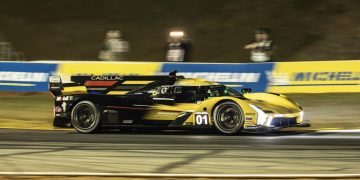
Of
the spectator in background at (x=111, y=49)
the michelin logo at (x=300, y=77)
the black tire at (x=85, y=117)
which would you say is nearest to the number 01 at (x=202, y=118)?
the black tire at (x=85, y=117)

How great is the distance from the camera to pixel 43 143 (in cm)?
973

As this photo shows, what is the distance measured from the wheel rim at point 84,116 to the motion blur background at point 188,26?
15196 mm

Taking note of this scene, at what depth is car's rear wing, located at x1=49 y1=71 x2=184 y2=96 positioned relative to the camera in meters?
11.6

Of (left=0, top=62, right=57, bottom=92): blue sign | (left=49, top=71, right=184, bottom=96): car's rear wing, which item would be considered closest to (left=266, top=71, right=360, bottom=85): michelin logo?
(left=49, top=71, right=184, bottom=96): car's rear wing

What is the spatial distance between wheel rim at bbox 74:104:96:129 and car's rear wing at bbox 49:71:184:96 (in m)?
0.35

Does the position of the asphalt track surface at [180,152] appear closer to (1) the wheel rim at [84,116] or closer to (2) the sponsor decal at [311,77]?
(1) the wheel rim at [84,116]

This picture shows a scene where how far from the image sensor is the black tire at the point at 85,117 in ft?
37.0

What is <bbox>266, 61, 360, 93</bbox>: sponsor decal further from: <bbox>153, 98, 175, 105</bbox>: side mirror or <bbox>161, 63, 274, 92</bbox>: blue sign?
<bbox>153, 98, 175, 105</bbox>: side mirror

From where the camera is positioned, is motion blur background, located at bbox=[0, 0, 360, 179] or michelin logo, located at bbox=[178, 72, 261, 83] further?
michelin logo, located at bbox=[178, 72, 261, 83]

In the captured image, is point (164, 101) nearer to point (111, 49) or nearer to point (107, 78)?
point (107, 78)

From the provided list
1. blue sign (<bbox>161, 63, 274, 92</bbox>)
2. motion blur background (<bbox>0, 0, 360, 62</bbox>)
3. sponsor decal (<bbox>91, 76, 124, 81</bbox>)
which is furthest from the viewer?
motion blur background (<bbox>0, 0, 360, 62</bbox>)

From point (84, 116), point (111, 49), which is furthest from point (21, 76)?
point (84, 116)

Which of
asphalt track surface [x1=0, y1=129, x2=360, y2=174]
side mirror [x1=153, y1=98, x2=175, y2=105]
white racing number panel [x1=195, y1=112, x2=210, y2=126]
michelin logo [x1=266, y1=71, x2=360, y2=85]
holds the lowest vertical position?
asphalt track surface [x1=0, y1=129, x2=360, y2=174]

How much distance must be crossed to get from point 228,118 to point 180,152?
7.20ft
